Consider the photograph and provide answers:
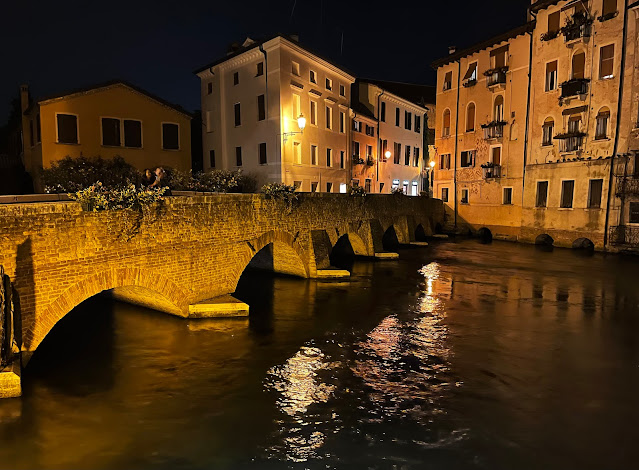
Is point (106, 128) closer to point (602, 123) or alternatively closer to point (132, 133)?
point (132, 133)

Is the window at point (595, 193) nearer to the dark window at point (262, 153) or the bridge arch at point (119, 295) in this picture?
the dark window at point (262, 153)

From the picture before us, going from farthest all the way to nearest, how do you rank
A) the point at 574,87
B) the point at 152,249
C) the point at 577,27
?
the point at 574,87
the point at 577,27
the point at 152,249

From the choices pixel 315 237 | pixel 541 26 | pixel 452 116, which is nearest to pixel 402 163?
pixel 452 116

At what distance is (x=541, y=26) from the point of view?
1222 inches

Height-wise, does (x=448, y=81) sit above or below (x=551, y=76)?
above

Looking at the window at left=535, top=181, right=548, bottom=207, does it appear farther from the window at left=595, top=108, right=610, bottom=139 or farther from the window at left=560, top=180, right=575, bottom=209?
the window at left=595, top=108, right=610, bottom=139

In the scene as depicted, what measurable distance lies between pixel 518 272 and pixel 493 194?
1459 cm

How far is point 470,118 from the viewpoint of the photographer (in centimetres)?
3769

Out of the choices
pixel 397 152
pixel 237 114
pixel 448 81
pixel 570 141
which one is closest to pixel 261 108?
pixel 237 114

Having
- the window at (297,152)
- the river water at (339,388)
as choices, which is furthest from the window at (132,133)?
the river water at (339,388)

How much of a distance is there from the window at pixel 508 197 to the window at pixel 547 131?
453 cm

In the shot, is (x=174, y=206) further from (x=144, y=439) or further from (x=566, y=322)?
(x=566, y=322)

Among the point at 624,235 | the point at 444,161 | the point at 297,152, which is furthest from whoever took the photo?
the point at 444,161

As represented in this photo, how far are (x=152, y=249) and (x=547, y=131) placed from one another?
1185 inches
